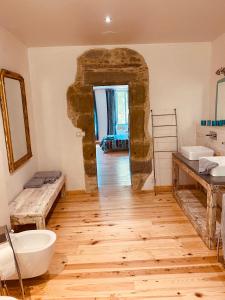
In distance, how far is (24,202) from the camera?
2.98m

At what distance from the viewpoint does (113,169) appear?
6.11m

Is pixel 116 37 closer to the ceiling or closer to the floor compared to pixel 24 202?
closer to the ceiling

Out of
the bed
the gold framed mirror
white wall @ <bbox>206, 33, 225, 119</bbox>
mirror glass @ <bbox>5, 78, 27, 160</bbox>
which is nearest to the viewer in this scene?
the gold framed mirror

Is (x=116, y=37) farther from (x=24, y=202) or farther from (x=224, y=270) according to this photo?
(x=224, y=270)

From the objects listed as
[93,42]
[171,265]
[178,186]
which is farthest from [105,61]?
[171,265]

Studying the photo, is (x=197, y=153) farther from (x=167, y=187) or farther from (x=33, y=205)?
(x=33, y=205)

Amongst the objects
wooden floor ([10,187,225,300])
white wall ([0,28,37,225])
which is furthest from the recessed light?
wooden floor ([10,187,225,300])

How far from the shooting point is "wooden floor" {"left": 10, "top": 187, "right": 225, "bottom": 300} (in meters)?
2.05

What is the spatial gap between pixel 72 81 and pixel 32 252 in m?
2.92

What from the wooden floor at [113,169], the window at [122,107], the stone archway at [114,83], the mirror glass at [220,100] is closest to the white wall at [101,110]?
the window at [122,107]

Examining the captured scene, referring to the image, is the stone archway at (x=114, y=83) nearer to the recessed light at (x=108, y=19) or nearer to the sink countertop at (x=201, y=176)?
the sink countertop at (x=201, y=176)

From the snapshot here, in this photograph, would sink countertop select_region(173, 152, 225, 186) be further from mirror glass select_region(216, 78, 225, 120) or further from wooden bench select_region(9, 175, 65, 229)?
wooden bench select_region(9, 175, 65, 229)

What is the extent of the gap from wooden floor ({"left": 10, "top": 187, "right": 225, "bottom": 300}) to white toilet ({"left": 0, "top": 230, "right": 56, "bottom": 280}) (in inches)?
7.1

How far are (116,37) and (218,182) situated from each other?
255cm
